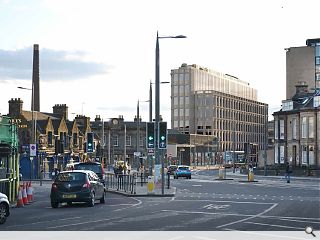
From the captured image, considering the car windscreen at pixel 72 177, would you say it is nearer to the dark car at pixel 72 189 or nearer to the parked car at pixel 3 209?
the dark car at pixel 72 189

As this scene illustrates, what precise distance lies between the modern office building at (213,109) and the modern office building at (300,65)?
37.9 meters

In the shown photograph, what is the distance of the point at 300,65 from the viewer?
117875 millimetres

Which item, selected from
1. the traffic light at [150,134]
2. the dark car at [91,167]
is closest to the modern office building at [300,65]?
the dark car at [91,167]

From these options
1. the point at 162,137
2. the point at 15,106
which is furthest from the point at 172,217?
the point at 15,106

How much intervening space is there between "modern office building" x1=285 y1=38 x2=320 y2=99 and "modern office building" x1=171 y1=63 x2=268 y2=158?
3794 centimetres

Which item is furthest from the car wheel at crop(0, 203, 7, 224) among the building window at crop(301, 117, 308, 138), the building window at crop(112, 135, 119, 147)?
the building window at crop(112, 135, 119, 147)

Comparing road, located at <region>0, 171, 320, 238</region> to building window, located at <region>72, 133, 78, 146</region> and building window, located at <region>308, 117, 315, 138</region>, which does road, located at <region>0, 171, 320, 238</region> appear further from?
building window, located at <region>72, 133, 78, 146</region>

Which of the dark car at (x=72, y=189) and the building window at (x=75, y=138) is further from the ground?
the building window at (x=75, y=138)

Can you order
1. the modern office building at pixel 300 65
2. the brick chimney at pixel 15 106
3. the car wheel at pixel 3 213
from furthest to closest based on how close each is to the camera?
the modern office building at pixel 300 65 → the brick chimney at pixel 15 106 → the car wheel at pixel 3 213

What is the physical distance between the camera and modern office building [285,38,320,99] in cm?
11669

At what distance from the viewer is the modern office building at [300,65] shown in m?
117

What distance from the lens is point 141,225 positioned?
1827 cm

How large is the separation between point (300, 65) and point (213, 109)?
39.5 metres

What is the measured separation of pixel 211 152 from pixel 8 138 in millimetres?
123433
